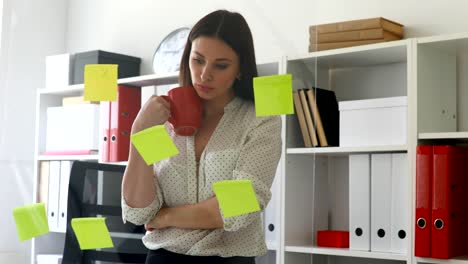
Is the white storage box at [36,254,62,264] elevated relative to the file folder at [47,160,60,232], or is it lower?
lower

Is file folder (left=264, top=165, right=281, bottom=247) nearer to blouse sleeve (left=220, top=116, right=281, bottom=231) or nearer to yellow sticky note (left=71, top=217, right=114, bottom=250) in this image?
blouse sleeve (left=220, top=116, right=281, bottom=231)

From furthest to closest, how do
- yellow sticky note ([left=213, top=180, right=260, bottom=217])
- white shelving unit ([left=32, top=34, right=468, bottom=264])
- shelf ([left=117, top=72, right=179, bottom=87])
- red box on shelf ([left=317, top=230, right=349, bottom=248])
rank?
1. red box on shelf ([left=317, top=230, right=349, bottom=248])
2. white shelving unit ([left=32, top=34, right=468, bottom=264])
3. shelf ([left=117, top=72, right=179, bottom=87])
4. yellow sticky note ([left=213, top=180, right=260, bottom=217])

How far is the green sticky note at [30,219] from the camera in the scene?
4.91 feet

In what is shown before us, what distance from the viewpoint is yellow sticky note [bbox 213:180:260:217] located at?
4.16 feet

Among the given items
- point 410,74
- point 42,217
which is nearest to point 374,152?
point 410,74

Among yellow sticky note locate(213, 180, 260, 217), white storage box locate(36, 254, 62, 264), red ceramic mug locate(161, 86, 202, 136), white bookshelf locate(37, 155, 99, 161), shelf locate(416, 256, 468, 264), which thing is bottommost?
shelf locate(416, 256, 468, 264)

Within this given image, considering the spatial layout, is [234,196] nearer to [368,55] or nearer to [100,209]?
[100,209]

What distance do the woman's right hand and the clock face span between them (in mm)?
69

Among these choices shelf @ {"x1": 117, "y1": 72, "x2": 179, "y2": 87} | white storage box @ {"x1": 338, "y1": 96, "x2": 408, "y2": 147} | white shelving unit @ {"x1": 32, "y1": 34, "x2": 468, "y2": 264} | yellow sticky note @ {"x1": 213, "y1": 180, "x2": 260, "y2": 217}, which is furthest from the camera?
white storage box @ {"x1": 338, "y1": 96, "x2": 408, "y2": 147}

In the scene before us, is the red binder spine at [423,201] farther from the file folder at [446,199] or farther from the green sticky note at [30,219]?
the green sticky note at [30,219]

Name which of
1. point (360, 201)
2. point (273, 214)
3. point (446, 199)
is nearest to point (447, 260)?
point (446, 199)

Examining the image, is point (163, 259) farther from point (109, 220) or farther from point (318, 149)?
point (318, 149)

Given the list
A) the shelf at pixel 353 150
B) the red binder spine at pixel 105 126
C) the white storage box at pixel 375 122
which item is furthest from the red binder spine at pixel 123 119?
the white storage box at pixel 375 122

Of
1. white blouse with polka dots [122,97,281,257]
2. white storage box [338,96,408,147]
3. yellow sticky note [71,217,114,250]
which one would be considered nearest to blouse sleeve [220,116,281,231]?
white blouse with polka dots [122,97,281,257]
